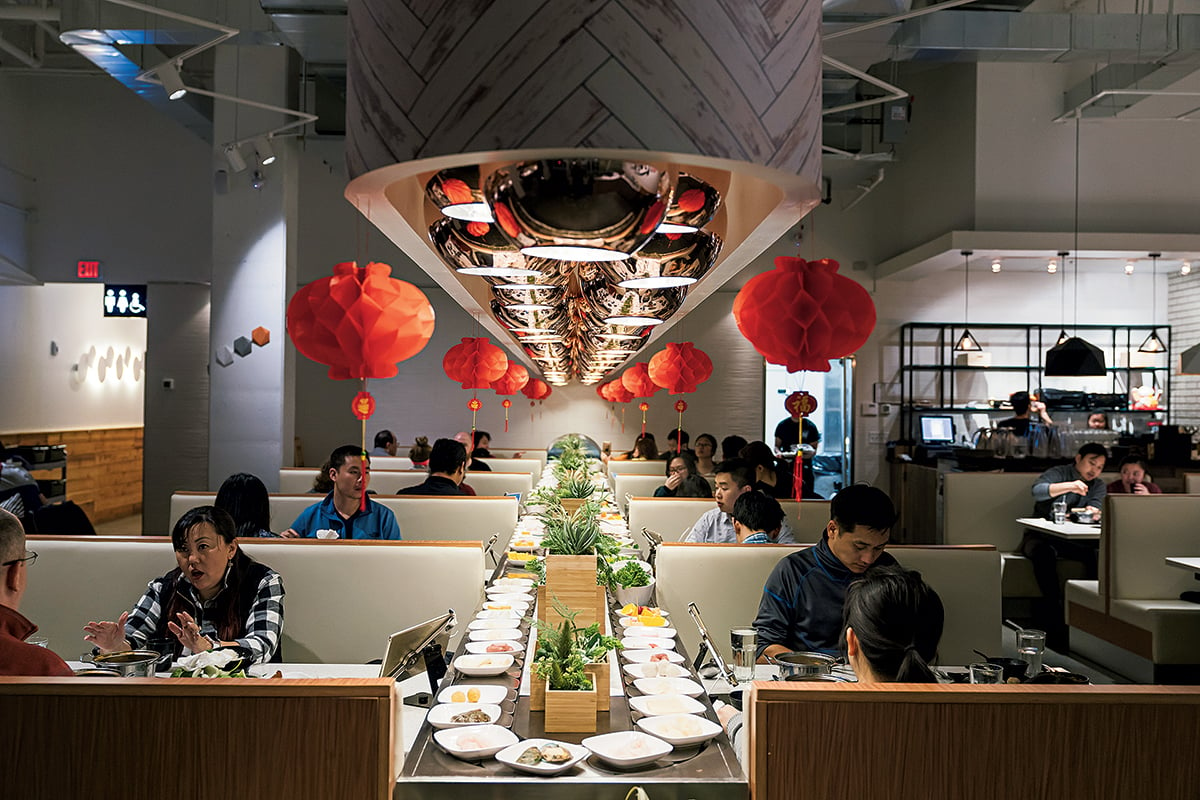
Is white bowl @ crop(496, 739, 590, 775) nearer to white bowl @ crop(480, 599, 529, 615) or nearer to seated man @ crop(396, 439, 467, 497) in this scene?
white bowl @ crop(480, 599, 529, 615)

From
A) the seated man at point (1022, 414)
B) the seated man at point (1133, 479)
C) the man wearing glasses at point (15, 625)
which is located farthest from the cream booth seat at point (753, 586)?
the seated man at point (1022, 414)

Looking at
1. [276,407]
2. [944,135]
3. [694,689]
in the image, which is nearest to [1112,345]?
[944,135]

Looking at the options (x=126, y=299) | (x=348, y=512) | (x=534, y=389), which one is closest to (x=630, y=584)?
(x=348, y=512)

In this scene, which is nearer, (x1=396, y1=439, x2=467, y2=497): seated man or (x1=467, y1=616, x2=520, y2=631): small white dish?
(x1=467, y1=616, x2=520, y2=631): small white dish

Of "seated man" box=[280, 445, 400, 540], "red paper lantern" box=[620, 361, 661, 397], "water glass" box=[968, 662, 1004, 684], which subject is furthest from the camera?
"red paper lantern" box=[620, 361, 661, 397]

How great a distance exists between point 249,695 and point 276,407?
7.75 metres

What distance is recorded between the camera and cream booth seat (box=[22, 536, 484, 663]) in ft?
14.5

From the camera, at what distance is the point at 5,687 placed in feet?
6.26

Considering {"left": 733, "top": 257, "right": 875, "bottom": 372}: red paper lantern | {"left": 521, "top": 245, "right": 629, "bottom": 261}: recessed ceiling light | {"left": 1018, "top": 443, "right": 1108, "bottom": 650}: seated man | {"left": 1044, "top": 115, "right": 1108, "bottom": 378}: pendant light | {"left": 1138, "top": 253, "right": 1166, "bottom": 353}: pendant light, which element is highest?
{"left": 1138, "top": 253, "right": 1166, "bottom": 353}: pendant light

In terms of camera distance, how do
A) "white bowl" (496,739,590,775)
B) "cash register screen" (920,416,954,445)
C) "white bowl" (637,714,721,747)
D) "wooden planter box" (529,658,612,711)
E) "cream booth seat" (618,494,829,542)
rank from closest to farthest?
"white bowl" (496,739,590,775) → "white bowl" (637,714,721,747) → "wooden planter box" (529,658,612,711) → "cream booth seat" (618,494,829,542) → "cash register screen" (920,416,954,445)

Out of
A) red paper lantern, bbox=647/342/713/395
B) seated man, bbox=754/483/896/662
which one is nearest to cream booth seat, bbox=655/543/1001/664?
seated man, bbox=754/483/896/662

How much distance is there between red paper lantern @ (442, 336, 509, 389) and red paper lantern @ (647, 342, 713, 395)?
1.37 metres

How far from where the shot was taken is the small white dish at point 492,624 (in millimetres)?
3348

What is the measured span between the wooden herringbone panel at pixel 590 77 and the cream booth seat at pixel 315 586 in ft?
11.9
